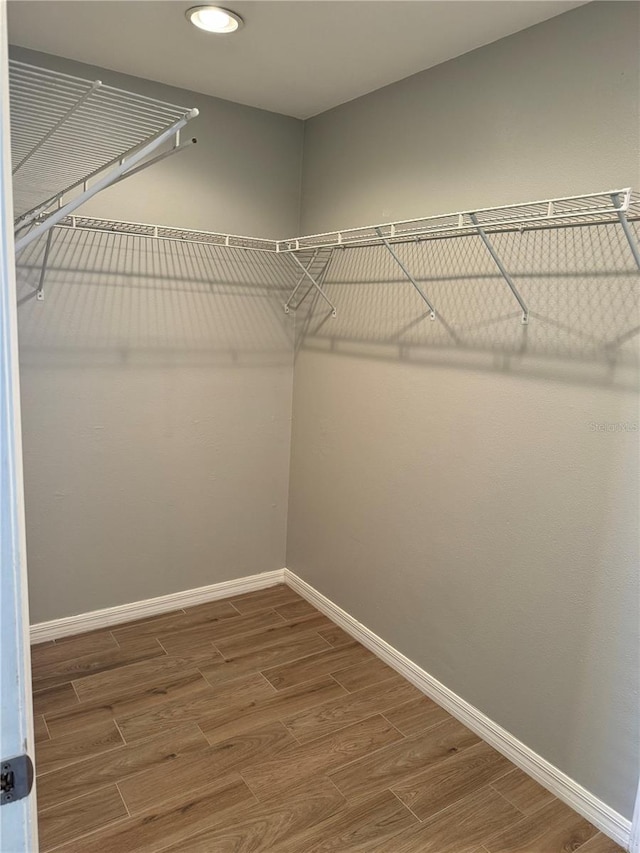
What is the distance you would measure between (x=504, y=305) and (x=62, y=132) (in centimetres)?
164

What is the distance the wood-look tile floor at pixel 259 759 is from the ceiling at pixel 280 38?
7.67ft

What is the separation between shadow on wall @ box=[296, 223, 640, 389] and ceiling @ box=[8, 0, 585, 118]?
63 cm

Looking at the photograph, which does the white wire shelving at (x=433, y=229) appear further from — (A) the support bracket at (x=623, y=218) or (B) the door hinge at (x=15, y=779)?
(B) the door hinge at (x=15, y=779)

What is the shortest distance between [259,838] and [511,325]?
171 centimetres

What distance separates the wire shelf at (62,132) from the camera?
146 cm

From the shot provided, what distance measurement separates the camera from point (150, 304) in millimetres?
2689

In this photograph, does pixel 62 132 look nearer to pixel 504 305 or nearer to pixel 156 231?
pixel 156 231

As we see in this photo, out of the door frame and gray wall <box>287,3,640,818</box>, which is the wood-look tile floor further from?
the door frame

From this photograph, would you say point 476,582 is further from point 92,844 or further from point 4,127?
point 4,127

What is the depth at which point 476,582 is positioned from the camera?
2172mm

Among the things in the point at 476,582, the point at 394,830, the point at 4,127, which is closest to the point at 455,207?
the point at 476,582

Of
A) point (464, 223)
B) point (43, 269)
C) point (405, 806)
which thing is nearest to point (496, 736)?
point (405, 806)

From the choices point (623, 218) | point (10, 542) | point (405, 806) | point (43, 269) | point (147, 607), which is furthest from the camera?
point (147, 607)

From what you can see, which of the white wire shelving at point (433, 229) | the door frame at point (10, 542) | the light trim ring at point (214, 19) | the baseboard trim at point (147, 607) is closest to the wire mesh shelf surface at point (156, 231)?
the white wire shelving at point (433, 229)
